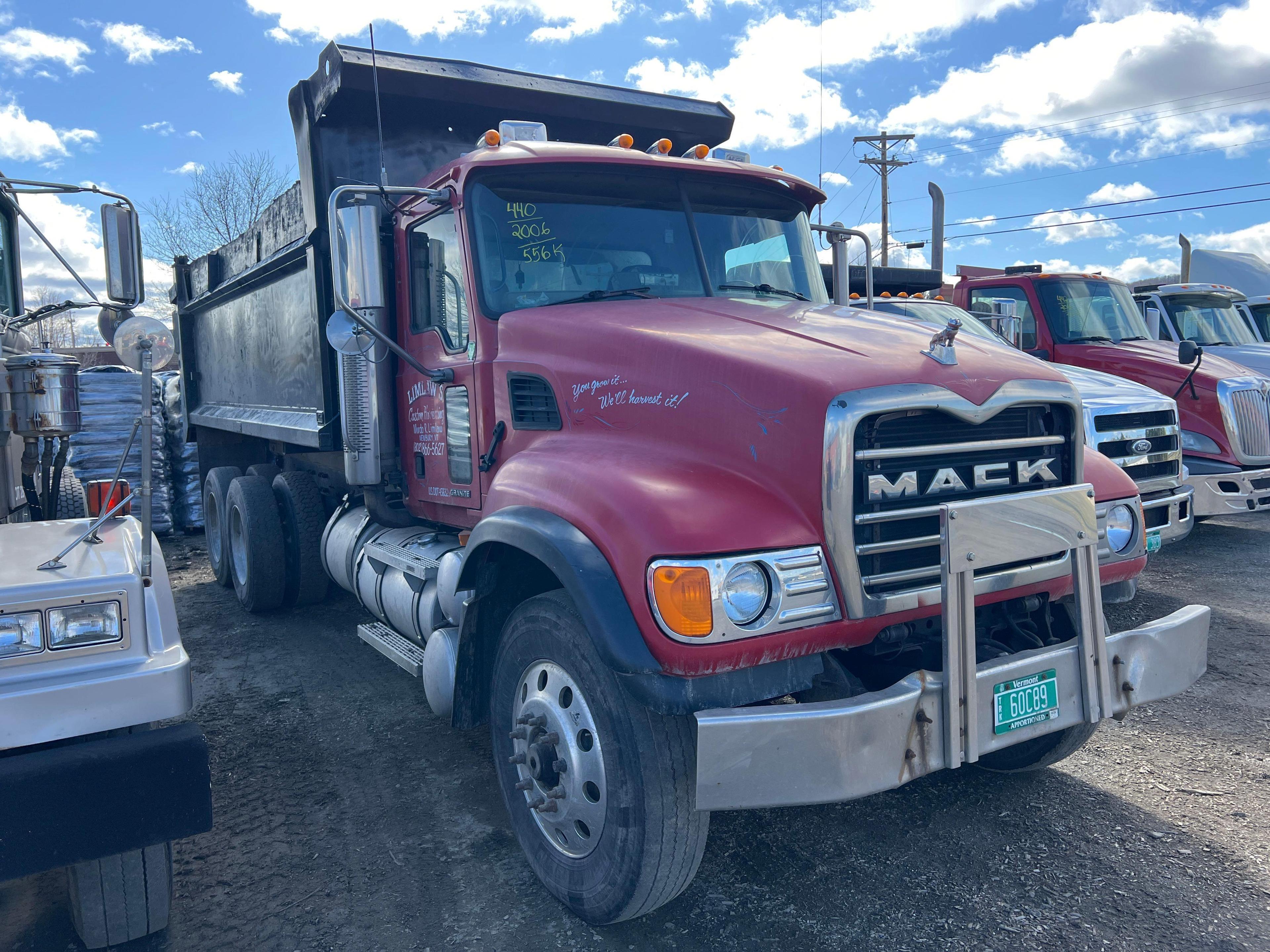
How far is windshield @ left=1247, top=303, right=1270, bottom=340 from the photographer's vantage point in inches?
538

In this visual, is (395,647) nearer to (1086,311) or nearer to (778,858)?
(778,858)

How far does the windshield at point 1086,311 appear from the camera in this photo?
8594 mm

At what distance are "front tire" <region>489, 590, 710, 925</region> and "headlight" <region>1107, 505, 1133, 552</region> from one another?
6.15 ft

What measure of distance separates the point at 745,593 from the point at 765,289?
2.03m

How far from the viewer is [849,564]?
256cm

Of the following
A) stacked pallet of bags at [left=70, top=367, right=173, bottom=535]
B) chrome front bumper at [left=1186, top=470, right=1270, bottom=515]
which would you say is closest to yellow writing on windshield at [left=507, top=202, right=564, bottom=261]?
chrome front bumper at [left=1186, top=470, right=1270, bottom=515]

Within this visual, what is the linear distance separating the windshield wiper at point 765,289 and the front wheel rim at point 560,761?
75.5 inches

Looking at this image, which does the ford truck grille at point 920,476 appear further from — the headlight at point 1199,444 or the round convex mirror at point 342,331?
the headlight at point 1199,444

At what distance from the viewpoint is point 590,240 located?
385 cm

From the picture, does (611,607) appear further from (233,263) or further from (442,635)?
(233,263)

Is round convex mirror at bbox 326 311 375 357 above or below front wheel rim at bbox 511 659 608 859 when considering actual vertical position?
above

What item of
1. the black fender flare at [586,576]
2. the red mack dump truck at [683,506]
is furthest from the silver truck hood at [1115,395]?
the black fender flare at [586,576]

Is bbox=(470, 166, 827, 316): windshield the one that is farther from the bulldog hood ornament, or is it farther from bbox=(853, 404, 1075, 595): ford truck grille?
bbox=(853, 404, 1075, 595): ford truck grille

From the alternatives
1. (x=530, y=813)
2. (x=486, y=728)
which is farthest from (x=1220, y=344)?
(x=530, y=813)
